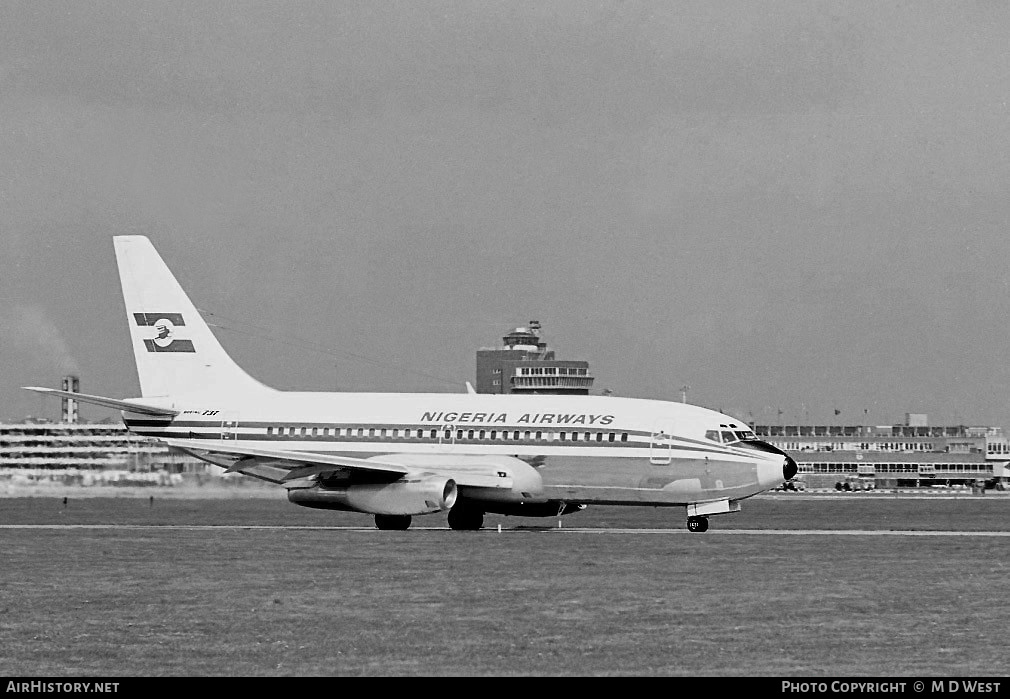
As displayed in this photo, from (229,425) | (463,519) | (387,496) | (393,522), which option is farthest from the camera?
(229,425)

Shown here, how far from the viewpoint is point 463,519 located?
58.8 m

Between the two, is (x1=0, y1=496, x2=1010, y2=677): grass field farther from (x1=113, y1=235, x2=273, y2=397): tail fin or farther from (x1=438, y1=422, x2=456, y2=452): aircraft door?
(x1=113, y1=235, x2=273, y2=397): tail fin

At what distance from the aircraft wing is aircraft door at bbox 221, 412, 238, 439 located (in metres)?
0.25

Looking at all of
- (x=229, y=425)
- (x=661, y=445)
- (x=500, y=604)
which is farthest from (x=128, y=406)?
(x=500, y=604)

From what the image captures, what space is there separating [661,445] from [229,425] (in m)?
16.1

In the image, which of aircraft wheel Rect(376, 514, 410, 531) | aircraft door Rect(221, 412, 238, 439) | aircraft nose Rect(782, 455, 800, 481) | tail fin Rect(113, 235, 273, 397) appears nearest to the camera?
aircraft nose Rect(782, 455, 800, 481)

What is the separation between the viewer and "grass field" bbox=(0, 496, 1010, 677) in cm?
2225

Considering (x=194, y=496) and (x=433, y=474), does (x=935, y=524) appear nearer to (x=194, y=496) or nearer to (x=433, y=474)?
(x=433, y=474)

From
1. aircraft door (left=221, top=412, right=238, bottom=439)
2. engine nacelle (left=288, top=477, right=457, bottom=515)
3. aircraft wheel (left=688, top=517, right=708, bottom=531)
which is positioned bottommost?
aircraft wheel (left=688, top=517, right=708, bottom=531)

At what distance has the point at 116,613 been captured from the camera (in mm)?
28156

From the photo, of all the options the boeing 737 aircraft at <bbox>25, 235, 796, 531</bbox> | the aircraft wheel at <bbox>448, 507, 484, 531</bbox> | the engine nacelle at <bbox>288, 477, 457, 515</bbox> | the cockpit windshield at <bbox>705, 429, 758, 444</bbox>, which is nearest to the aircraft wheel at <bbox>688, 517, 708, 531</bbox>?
the boeing 737 aircraft at <bbox>25, 235, 796, 531</bbox>

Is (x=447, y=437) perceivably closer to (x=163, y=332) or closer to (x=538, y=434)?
(x=538, y=434)

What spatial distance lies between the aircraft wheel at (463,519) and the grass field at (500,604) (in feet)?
12.7

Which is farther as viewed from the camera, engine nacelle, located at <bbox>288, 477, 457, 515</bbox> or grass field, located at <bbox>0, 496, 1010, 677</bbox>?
engine nacelle, located at <bbox>288, 477, 457, 515</bbox>
